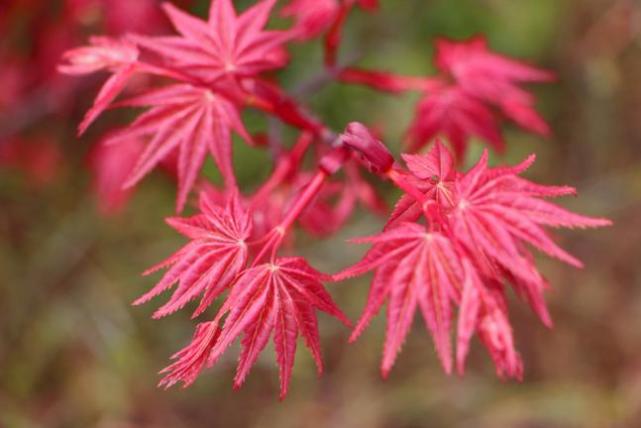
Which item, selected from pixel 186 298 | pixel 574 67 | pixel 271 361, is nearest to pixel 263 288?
pixel 186 298

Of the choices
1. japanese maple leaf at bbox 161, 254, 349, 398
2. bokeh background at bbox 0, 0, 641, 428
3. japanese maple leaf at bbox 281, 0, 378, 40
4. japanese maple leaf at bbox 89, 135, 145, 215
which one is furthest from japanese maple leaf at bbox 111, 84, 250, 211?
bokeh background at bbox 0, 0, 641, 428

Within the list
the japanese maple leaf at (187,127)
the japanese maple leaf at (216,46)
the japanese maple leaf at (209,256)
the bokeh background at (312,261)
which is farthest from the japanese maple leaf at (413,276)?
the bokeh background at (312,261)

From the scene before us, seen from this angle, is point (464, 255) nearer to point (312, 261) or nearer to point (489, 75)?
point (489, 75)

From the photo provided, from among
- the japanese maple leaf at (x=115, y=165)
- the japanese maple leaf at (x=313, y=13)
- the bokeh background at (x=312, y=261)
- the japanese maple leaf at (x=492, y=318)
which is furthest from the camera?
the bokeh background at (x=312, y=261)

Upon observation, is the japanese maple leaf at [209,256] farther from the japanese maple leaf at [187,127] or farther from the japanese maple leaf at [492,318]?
the japanese maple leaf at [492,318]

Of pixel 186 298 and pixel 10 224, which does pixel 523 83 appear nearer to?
pixel 10 224

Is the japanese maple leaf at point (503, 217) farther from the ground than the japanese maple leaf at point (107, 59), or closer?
farther from the ground
